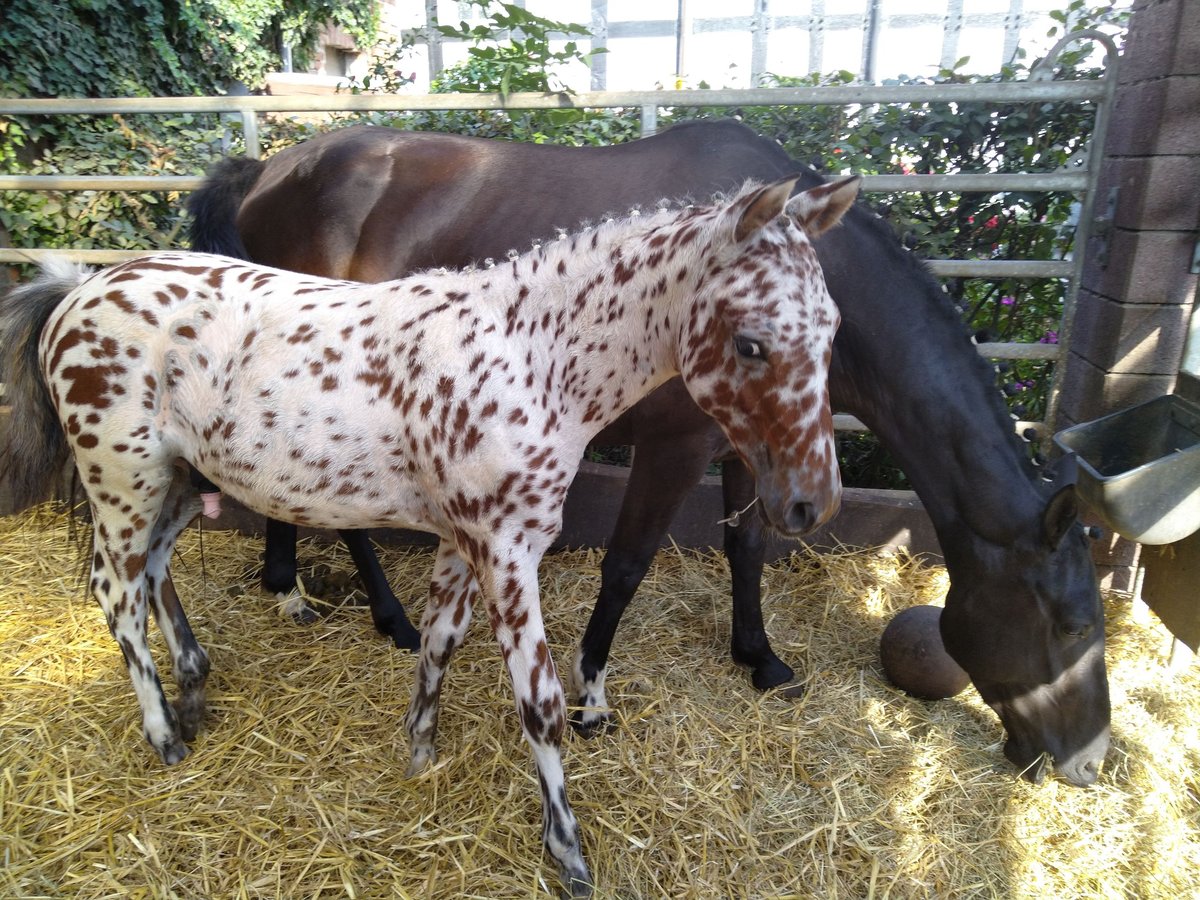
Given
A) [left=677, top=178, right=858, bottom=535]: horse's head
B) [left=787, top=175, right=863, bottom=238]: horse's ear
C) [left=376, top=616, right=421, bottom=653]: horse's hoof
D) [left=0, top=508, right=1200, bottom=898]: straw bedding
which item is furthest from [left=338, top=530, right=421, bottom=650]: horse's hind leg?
[left=787, top=175, right=863, bottom=238]: horse's ear

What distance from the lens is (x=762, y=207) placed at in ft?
5.17

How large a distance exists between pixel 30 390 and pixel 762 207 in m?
2.23

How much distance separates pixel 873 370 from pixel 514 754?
167 centimetres

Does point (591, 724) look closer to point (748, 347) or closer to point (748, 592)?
point (748, 592)

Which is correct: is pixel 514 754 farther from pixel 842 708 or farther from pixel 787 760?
pixel 842 708

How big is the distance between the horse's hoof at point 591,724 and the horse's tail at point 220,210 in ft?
7.47

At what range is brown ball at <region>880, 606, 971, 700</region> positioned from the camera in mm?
2715

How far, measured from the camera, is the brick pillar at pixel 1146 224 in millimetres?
2918

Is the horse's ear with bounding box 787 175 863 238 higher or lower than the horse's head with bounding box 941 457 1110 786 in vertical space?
higher

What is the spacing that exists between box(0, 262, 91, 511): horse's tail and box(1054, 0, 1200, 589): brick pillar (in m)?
3.82

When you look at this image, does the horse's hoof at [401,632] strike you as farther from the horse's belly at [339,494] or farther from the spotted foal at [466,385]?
the horse's belly at [339,494]

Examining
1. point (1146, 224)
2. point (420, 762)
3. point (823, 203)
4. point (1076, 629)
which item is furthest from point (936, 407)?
point (420, 762)

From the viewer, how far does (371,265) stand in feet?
10.8

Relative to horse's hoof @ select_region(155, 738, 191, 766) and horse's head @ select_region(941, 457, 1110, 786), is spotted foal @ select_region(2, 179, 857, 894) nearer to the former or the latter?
horse's hoof @ select_region(155, 738, 191, 766)
